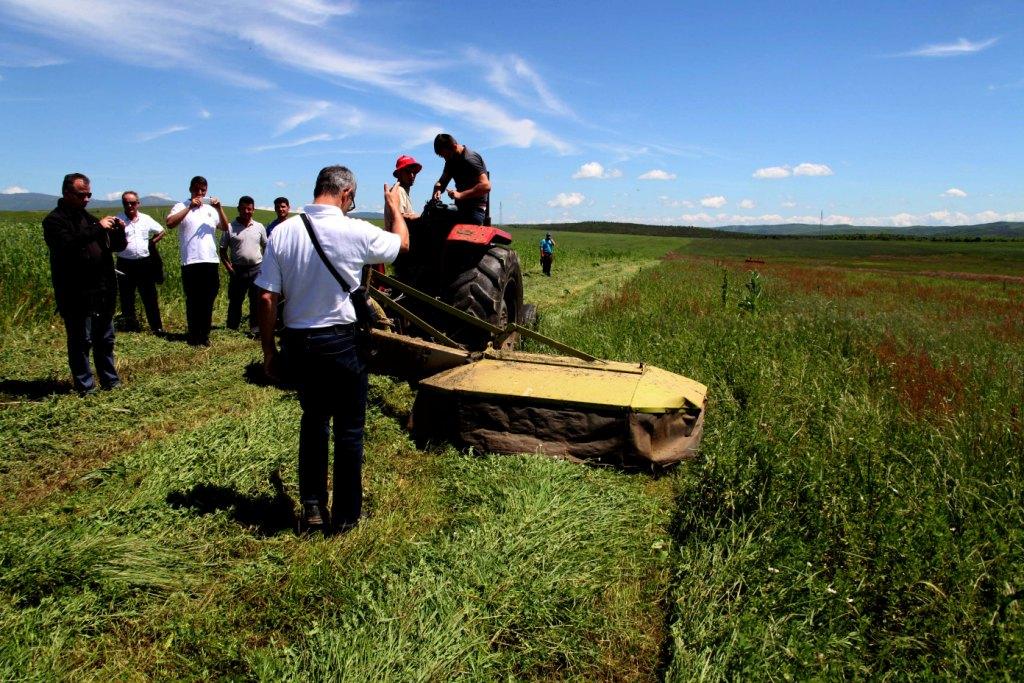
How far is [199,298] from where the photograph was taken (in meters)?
6.84

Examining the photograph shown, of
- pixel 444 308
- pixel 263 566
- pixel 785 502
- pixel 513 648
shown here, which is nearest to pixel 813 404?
pixel 785 502

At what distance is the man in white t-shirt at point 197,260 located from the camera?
267 inches

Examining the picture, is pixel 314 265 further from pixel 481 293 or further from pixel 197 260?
pixel 197 260

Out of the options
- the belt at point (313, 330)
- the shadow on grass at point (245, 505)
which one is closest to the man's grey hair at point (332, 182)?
the belt at point (313, 330)

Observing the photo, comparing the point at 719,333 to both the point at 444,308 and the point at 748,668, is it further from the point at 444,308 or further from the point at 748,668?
the point at 748,668

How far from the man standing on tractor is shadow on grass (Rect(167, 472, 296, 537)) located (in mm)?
2912

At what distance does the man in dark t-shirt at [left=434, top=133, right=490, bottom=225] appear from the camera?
16.7ft

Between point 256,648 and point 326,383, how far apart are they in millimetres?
1054

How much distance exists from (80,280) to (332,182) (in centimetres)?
320

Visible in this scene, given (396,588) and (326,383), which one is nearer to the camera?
(396,588)

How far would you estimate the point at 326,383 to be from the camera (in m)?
2.68

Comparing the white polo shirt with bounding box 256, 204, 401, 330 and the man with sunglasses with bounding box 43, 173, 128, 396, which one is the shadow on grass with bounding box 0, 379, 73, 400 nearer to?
the man with sunglasses with bounding box 43, 173, 128, 396

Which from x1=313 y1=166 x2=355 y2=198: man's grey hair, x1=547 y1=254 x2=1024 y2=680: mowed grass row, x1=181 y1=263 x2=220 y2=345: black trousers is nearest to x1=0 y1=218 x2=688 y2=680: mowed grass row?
x1=547 y1=254 x2=1024 y2=680: mowed grass row

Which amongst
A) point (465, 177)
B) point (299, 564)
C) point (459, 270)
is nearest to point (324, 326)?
point (299, 564)
